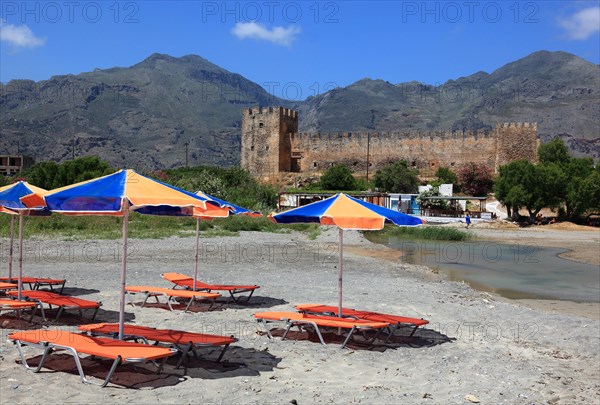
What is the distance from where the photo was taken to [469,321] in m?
8.85

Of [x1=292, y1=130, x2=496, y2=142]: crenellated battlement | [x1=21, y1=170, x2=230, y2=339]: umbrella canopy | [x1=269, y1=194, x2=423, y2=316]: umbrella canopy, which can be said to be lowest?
[x1=269, y1=194, x2=423, y2=316]: umbrella canopy

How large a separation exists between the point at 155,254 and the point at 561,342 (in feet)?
33.9

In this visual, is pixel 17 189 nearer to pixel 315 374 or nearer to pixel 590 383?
pixel 315 374

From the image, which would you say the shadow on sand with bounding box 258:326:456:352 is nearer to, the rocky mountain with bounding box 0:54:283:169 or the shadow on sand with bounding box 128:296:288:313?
the shadow on sand with bounding box 128:296:288:313

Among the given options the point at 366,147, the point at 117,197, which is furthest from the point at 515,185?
the point at 117,197

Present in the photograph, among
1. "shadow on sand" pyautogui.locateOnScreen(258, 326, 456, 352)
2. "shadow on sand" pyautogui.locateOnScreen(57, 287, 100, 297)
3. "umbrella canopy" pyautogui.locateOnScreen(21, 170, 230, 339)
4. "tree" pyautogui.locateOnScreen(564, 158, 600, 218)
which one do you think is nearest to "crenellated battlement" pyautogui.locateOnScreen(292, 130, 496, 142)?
"tree" pyautogui.locateOnScreen(564, 158, 600, 218)

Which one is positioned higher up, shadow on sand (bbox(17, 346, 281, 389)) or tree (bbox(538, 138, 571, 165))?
tree (bbox(538, 138, 571, 165))

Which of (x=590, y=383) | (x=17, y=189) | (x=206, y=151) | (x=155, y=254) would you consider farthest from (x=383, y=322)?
(x=206, y=151)

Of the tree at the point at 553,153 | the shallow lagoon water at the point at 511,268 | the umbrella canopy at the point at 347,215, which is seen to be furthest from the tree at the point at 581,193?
the umbrella canopy at the point at 347,215

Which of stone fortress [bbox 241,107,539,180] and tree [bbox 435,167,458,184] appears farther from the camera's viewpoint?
stone fortress [bbox 241,107,539,180]

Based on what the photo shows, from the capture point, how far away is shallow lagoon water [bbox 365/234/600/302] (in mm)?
13641

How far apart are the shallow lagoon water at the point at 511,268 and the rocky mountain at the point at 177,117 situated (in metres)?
77.1

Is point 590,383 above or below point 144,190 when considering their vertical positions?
below

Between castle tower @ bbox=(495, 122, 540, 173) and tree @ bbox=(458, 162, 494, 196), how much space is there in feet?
5.36
